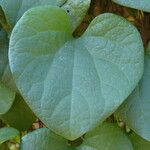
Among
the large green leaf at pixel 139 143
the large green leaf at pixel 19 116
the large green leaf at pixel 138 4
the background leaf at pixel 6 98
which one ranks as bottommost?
the large green leaf at pixel 19 116

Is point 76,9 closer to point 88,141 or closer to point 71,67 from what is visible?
point 71,67

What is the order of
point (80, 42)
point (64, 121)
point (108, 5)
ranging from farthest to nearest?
point (108, 5)
point (80, 42)
point (64, 121)

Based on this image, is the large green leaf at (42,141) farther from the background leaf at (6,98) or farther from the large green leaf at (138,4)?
the large green leaf at (138,4)

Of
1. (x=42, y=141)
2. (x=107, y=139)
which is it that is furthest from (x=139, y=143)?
(x=42, y=141)

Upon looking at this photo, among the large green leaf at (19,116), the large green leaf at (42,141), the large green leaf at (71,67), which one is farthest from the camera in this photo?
the large green leaf at (19,116)

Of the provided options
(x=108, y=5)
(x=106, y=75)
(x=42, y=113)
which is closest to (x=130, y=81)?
(x=106, y=75)

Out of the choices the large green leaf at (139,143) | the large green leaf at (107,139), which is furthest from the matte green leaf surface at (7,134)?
the large green leaf at (139,143)

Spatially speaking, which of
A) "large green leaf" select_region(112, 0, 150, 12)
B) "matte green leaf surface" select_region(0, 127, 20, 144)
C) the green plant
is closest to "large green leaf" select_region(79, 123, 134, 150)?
the green plant

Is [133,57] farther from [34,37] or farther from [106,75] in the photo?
[34,37]
